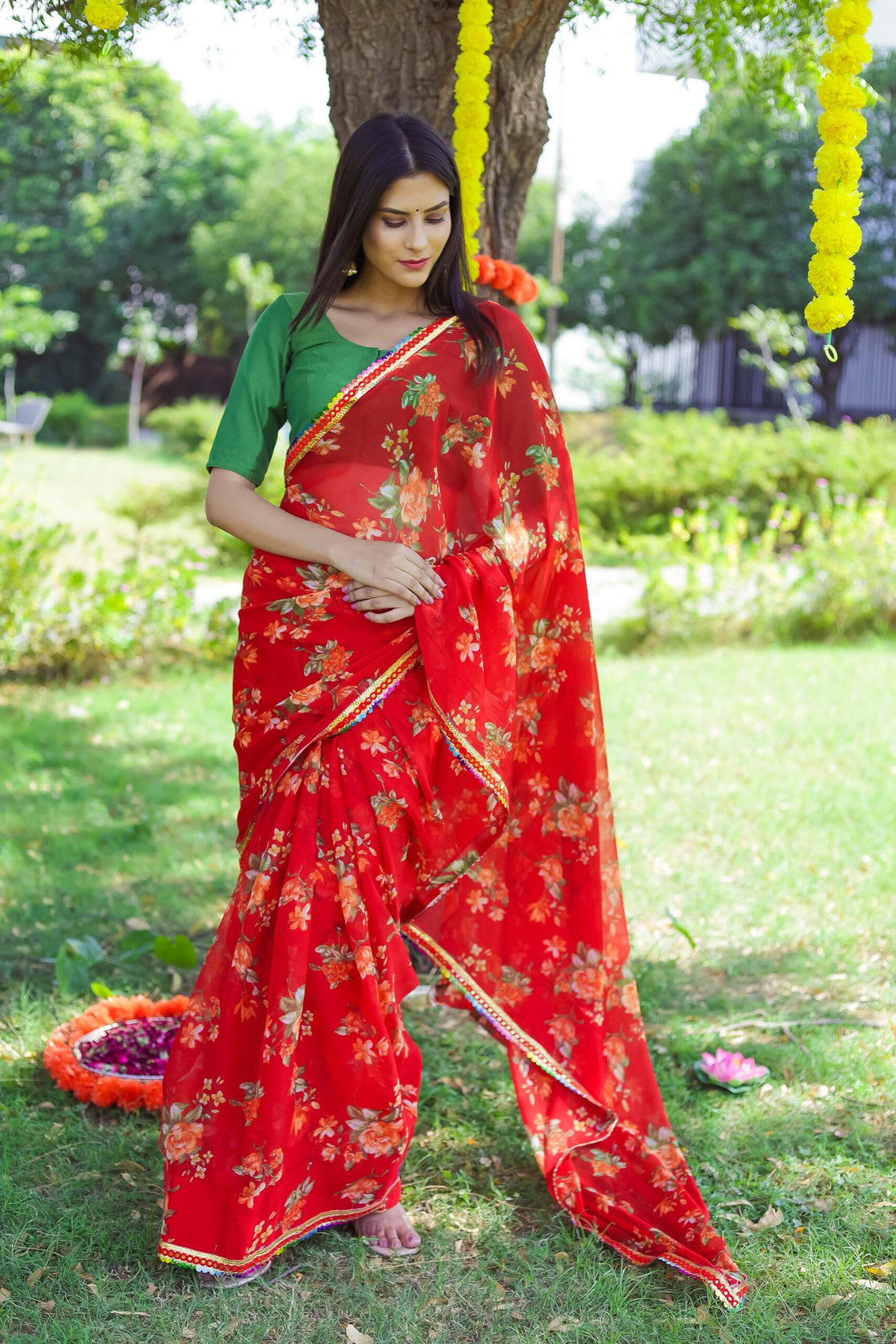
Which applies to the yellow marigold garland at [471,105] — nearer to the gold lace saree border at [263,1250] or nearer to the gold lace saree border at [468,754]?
the gold lace saree border at [468,754]

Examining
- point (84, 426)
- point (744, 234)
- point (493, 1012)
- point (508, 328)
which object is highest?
point (744, 234)

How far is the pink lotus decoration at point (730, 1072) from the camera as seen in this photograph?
2.93 meters

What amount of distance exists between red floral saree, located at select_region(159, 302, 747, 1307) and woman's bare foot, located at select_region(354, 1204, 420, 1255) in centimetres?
5

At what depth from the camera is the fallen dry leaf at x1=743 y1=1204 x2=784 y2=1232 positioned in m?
2.40

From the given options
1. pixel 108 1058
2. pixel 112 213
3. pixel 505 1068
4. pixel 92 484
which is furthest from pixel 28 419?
pixel 505 1068

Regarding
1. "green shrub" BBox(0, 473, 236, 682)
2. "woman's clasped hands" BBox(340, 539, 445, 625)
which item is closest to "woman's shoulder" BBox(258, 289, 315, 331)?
"woman's clasped hands" BBox(340, 539, 445, 625)

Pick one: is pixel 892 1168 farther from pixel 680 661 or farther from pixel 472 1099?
pixel 680 661

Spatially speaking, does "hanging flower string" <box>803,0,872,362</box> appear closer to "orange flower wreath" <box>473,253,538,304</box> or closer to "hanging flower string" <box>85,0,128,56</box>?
"orange flower wreath" <box>473,253,538,304</box>

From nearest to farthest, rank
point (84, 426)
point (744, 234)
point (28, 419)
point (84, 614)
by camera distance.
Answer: point (84, 614), point (28, 419), point (744, 234), point (84, 426)

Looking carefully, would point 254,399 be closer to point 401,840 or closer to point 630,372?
point 401,840

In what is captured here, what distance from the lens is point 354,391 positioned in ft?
7.34

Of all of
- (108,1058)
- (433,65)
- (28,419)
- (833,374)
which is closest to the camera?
(108,1058)

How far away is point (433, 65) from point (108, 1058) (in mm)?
2649

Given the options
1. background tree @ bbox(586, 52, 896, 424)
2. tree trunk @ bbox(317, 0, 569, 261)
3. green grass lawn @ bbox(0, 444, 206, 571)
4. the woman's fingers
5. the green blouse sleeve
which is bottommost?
green grass lawn @ bbox(0, 444, 206, 571)
